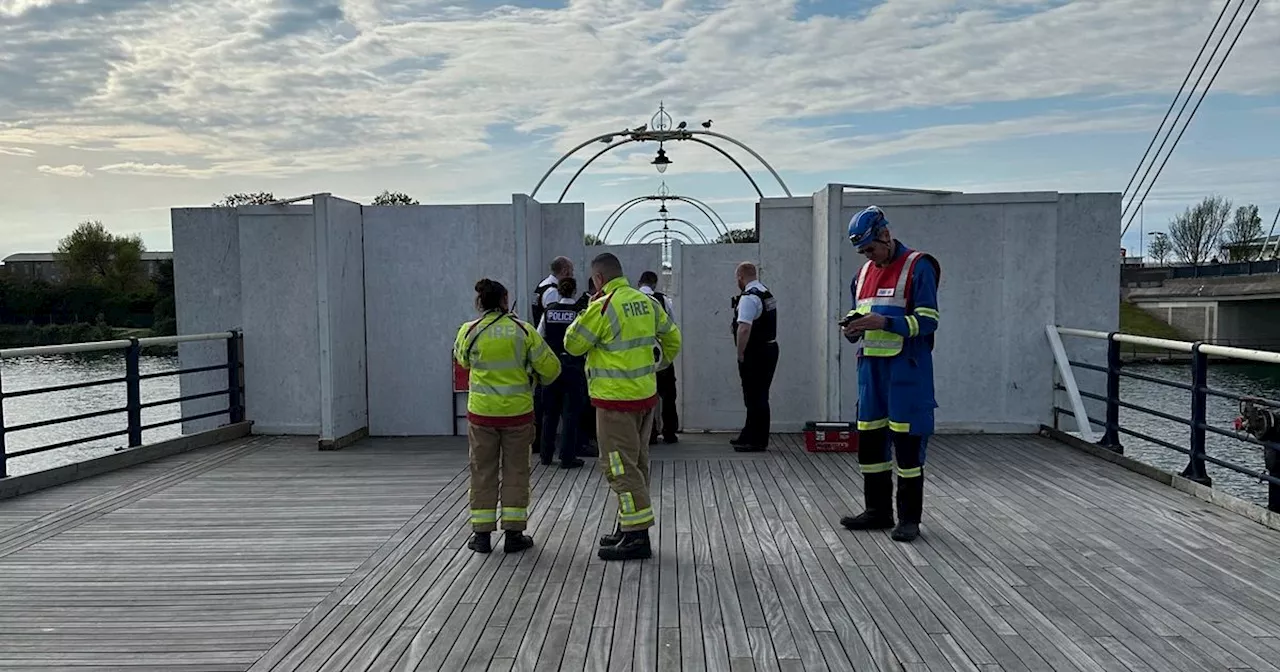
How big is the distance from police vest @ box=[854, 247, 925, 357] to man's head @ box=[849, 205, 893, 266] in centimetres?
8

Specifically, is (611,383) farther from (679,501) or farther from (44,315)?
(44,315)

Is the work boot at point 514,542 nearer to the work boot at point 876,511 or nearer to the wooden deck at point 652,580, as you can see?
the wooden deck at point 652,580

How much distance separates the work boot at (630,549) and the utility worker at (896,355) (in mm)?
1423

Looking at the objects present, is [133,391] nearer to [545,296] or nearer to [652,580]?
[545,296]

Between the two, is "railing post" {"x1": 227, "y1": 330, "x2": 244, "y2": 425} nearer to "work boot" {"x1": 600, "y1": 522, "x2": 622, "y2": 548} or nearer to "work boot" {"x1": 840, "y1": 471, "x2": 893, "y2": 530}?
"work boot" {"x1": 600, "y1": 522, "x2": 622, "y2": 548}

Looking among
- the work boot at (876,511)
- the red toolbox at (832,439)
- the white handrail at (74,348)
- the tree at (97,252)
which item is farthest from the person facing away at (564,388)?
the tree at (97,252)

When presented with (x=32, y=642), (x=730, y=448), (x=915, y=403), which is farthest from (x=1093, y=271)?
(x=32, y=642)

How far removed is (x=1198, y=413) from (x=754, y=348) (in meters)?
3.24

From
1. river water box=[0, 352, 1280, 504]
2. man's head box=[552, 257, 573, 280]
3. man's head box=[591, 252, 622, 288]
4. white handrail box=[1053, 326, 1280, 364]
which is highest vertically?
man's head box=[552, 257, 573, 280]

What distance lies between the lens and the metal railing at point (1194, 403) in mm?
5227

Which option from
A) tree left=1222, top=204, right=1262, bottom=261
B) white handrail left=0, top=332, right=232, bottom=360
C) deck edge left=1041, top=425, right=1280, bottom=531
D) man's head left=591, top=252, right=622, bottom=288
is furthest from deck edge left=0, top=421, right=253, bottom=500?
tree left=1222, top=204, right=1262, bottom=261

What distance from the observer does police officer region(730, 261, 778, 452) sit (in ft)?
23.8

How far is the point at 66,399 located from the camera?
11422mm

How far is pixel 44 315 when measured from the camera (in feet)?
57.1
